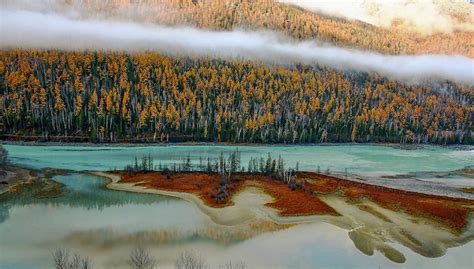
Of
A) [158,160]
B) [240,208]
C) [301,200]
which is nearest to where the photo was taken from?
[240,208]

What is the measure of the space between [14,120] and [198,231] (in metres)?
86.9

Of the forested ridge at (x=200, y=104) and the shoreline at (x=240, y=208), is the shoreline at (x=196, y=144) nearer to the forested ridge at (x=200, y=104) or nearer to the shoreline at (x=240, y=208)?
the forested ridge at (x=200, y=104)

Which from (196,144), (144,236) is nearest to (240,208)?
(144,236)

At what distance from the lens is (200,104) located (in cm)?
12706

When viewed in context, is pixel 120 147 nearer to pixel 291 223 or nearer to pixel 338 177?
pixel 338 177

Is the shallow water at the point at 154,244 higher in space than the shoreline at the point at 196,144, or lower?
higher

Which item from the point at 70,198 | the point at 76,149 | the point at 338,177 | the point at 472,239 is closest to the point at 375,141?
the point at 338,177

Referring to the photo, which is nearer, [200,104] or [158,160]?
[158,160]

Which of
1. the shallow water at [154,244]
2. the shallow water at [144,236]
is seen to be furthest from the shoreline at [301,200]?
the shallow water at [154,244]

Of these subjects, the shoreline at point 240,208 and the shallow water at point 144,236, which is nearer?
the shallow water at point 144,236

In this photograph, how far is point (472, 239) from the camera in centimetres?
3469

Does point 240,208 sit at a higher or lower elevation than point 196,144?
higher

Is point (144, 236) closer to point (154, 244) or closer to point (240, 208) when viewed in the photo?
point (154, 244)

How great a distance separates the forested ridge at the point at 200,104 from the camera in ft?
357
